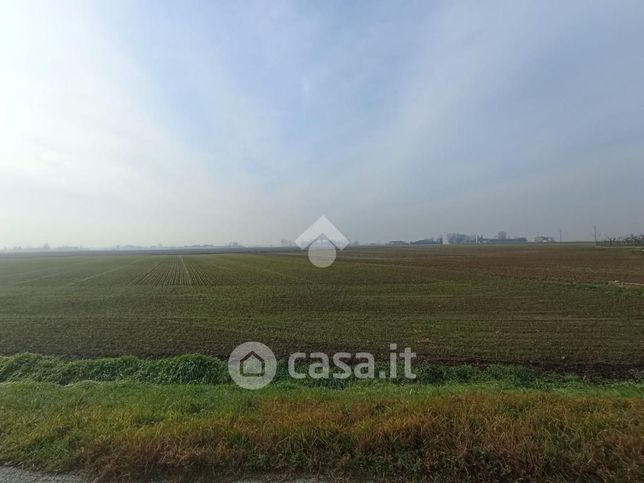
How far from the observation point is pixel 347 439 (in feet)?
11.5

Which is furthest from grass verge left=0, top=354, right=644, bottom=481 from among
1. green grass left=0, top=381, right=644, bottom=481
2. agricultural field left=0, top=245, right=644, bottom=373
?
agricultural field left=0, top=245, right=644, bottom=373

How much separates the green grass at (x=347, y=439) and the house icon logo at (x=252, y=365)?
3.23 meters

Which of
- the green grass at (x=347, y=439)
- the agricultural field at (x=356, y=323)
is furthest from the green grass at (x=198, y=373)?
the green grass at (x=347, y=439)

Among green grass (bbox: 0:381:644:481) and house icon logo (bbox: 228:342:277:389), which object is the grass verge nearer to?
green grass (bbox: 0:381:644:481)

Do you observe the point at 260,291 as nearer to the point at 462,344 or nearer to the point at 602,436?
the point at 462,344

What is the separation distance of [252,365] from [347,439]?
660 centimetres

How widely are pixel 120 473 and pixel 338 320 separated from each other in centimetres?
1258

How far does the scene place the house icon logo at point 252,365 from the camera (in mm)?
7785

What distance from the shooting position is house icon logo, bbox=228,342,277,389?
306 inches

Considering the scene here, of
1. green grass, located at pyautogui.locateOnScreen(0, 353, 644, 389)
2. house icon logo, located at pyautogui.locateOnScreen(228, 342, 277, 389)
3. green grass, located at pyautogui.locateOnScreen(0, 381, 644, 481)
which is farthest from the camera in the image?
green grass, located at pyautogui.locateOnScreen(0, 353, 644, 389)

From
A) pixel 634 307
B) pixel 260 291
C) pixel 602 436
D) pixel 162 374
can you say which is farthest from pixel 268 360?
pixel 634 307

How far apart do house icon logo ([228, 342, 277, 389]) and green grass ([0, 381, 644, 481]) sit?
10.6 feet

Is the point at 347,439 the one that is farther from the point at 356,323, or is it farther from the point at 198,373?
the point at 356,323

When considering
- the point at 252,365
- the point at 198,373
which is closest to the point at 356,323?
the point at 252,365
